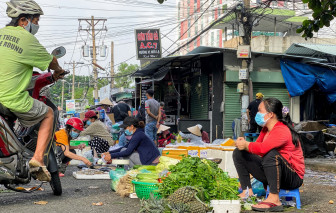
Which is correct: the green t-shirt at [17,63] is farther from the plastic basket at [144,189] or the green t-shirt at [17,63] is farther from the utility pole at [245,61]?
the utility pole at [245,61]

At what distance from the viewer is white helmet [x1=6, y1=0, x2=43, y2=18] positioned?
5.32 m

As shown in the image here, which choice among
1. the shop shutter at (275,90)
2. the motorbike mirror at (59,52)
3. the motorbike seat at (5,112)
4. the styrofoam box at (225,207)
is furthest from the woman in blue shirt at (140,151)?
the shop shutter at (275,90)

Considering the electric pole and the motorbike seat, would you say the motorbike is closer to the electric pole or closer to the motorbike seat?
the motorbike seat

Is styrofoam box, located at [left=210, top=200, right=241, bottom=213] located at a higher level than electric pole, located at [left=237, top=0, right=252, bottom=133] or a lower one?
lower

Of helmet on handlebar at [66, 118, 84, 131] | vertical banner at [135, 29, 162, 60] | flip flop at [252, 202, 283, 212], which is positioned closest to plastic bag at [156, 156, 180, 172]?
flip flop at [252, 202, 283, 212]

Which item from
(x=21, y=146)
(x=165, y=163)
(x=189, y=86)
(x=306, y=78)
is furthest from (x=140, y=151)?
(x=189, y=86)

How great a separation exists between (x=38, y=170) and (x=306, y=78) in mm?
13964

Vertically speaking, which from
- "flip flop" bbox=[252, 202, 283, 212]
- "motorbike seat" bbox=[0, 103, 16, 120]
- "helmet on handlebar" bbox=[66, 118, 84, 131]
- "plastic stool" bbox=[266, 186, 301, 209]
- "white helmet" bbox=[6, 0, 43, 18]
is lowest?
"flip flop" bbox=[252, 202, 283, 212]

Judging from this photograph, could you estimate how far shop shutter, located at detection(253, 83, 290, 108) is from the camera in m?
19.0

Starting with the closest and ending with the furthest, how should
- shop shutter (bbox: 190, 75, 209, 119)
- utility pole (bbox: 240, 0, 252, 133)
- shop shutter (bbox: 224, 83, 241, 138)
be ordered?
utility pole (bbox: 240, 0, 252, 133), shop shutter (bbox: 224, 83, 241, 138), shop shutter (bbox: 190, 75, 209, 119)

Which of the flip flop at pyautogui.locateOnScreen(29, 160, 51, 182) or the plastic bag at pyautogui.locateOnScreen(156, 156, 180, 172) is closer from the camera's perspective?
the flip flop at pyautogui.locateOnScreen(29, 160, 51, 182)

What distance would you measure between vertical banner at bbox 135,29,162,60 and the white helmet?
686 inches

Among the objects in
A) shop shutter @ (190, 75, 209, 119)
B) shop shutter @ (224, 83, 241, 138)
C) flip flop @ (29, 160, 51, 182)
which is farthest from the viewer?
shop shutter @ (190, 75, 209, 119)

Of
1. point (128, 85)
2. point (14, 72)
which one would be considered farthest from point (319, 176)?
point (128, 85)
